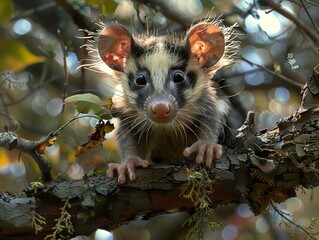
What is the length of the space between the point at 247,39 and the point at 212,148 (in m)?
2.38

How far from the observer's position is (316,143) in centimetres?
307

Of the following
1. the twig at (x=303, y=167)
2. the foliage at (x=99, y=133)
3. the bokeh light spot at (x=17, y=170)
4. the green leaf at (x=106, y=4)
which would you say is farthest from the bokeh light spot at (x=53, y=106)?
the twig at (x=303, y=167)

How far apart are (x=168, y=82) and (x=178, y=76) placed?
173 millimetres

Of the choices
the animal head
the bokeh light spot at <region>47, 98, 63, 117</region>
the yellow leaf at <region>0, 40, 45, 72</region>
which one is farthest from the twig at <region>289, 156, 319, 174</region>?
the bokeh light spot at <region>47, 98, 63, 117</region>

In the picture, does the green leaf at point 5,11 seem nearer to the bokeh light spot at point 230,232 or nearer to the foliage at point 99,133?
the foliage at point 99,133

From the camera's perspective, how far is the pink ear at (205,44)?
4.10 metres

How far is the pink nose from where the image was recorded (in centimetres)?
357

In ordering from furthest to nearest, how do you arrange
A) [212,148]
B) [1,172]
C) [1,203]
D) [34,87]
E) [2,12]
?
[1,172], [34,87], [2,12], [212,148], [1,203]

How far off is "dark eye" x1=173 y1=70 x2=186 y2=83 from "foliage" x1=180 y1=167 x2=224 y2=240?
1075 millimetres

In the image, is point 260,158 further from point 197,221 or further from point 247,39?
point 247,39

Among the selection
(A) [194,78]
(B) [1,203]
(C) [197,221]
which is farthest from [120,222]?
(A) [194,78]

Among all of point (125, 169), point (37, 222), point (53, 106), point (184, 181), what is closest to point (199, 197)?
point (184, 181)

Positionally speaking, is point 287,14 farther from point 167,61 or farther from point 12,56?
point 12,56

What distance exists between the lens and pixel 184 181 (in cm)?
313
